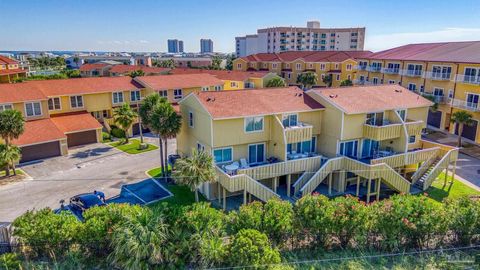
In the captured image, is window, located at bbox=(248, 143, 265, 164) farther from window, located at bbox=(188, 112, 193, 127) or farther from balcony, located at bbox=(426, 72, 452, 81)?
balcony, located at bbox=(426, 72, 452, 81)

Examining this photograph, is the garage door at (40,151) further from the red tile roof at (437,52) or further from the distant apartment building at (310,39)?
the distant apartment building at (310,39)

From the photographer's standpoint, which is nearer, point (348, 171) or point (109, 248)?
point (109, 248)

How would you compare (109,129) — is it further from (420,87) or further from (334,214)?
(420,87)

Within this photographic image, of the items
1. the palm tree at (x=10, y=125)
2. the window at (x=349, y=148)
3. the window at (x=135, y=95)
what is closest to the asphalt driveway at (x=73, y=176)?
the palm tree at (x=10, y=125)

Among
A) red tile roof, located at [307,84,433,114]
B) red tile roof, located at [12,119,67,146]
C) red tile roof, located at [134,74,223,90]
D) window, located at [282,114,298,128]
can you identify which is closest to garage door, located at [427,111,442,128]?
red tile roof, located at [307,84,433,114]

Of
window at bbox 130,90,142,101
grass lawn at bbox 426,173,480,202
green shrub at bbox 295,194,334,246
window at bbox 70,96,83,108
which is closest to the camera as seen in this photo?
green shrub at bbox 295,194,334,246

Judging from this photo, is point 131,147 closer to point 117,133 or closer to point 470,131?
point 117,133

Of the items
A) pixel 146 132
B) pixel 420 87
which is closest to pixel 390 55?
pixel 420 87
